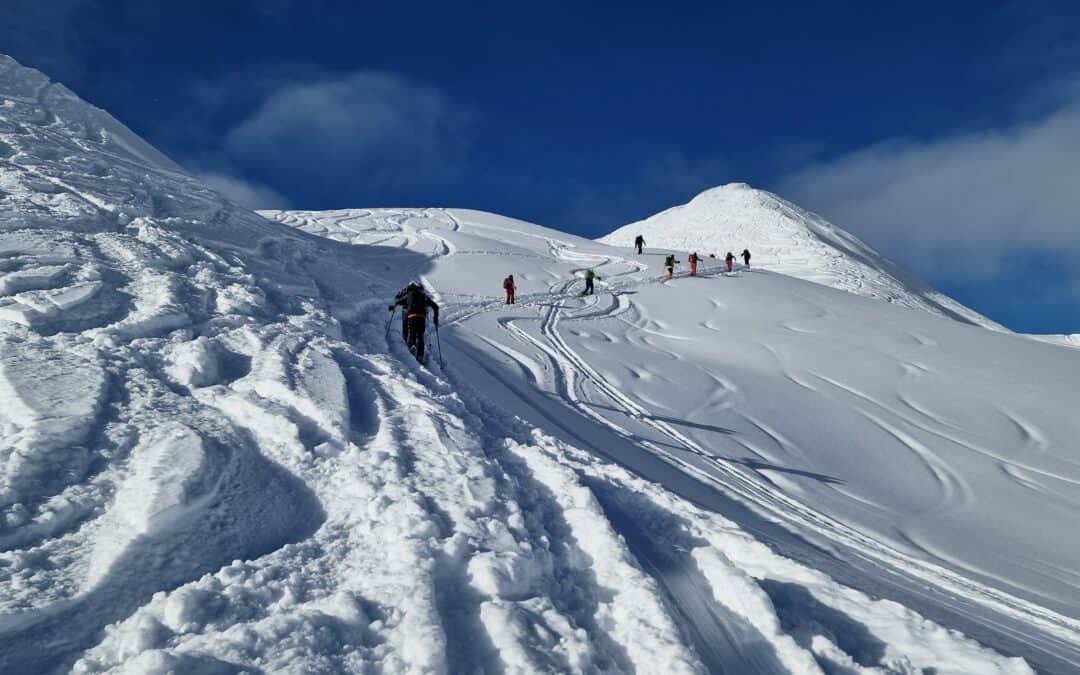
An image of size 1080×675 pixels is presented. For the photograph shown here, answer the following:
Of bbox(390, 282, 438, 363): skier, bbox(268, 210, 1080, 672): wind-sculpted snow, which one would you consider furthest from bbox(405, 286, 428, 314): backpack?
bbox(268, 210, 1080, 672): wind-sculpted snow

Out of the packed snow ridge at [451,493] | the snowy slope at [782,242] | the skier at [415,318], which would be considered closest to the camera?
the packed snow ridge at [451,493]

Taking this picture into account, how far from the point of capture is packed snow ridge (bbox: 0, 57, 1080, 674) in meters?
3.09

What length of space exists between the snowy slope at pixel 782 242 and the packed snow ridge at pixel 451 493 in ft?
122

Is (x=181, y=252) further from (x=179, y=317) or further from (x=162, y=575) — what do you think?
(x=162, y=575)

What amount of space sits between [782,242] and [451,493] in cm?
6048

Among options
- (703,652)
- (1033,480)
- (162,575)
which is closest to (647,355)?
(1033,480)

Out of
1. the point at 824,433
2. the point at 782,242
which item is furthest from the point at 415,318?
the point at 782,242

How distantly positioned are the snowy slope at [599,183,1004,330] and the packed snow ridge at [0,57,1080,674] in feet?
122

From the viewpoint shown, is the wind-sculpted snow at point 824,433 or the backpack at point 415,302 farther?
the backpack at point 415,302

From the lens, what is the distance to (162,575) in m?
3.25

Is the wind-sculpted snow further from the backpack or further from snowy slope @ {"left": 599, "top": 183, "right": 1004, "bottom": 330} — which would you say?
snowy slope @ {"left": 599, "top": 183, "right": 1004, "bottom": 330}

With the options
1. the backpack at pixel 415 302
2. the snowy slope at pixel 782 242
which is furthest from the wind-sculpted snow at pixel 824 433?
the snowy slope at pixel 782 242

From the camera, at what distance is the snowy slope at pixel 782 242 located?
4844 centimetres

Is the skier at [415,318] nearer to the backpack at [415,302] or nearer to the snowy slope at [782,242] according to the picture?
the backpack at [415,302]
